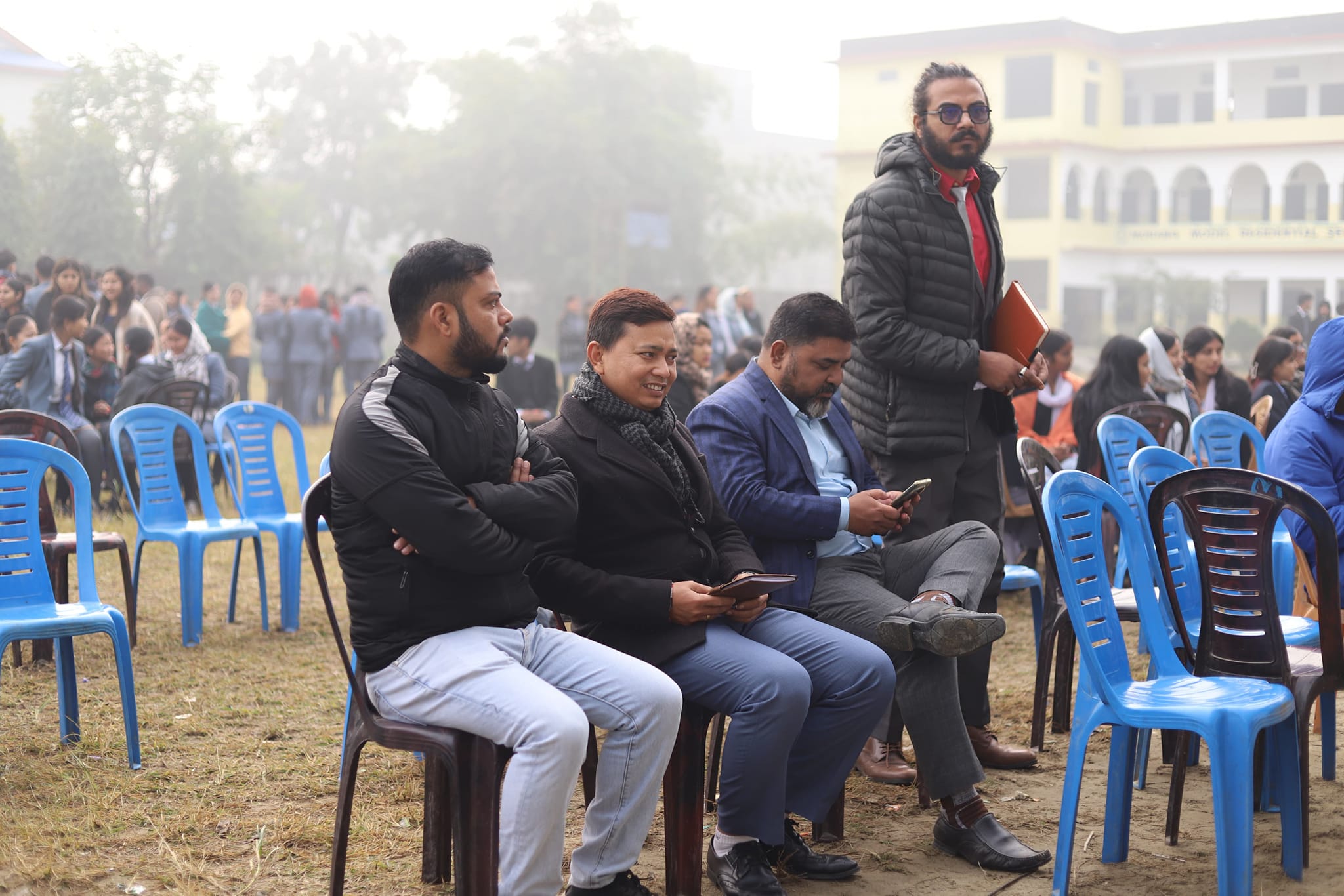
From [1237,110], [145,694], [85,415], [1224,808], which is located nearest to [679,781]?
[1224,808]

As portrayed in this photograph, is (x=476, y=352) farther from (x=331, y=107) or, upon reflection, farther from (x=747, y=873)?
(x=331, y=107)

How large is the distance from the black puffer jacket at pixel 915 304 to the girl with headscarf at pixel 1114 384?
8.89ft

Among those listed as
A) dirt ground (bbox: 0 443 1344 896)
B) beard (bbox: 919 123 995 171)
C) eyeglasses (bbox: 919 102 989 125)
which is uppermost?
eyeglasses (bbox: 919 102 989 125)

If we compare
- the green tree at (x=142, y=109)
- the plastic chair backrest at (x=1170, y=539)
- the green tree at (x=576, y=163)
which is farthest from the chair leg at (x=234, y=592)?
the green tree at (x=576, y=163)

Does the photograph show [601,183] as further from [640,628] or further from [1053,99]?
[640,628]

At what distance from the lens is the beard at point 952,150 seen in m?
4.25

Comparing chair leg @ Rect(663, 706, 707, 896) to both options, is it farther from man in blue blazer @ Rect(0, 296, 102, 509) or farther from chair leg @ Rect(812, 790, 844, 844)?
man in blue blazer @ Rect(0, 296, 102, 509)

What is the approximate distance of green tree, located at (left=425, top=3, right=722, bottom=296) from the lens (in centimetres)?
3628

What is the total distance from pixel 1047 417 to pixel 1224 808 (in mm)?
4700

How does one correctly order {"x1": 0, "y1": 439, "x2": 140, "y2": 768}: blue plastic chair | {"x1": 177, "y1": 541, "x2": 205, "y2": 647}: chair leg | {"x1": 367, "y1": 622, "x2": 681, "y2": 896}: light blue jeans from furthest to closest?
{"x1": 177, "y1": 541, "x2": 205, "y2": 647}: chair leg → {"x1": 0, "y1": 439, "x2": 140, "y2": 768}: blue plastic chair → {"x1": 367, "y1": 622, "x2": 681, "y2": 896}: light blue jeans

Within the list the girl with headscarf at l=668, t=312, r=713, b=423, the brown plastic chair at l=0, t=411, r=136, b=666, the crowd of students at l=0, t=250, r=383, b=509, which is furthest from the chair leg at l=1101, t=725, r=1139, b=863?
the crowd of students at l=0, t=250, r=383, b=509

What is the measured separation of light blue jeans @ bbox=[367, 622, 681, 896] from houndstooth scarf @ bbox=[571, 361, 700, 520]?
0.51m

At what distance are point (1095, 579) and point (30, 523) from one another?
10.7 feet

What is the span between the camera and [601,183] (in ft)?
119
